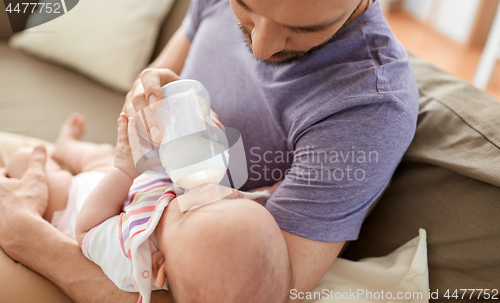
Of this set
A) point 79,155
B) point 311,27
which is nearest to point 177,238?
point 311,27

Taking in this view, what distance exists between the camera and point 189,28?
4.57 ft

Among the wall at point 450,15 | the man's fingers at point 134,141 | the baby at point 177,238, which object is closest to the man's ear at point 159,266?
the baby at point 177,238

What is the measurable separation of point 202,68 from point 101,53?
0.65m

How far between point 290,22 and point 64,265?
81cm

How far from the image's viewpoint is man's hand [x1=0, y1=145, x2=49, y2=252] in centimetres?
91

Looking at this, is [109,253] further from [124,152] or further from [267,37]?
[267,37]

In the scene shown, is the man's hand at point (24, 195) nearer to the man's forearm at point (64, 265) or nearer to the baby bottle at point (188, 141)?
the man's forearm at point (64, 265)

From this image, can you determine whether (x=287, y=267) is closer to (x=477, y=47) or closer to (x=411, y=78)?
(x=411, y=78)

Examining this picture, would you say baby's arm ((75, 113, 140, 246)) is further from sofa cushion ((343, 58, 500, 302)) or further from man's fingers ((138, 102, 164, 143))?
sofa cushion ((343, 58, 500, 302))

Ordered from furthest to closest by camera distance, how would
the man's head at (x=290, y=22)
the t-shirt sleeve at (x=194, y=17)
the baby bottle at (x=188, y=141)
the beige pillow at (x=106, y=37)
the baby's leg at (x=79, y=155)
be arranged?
the beige pillow at (x=106, y=37), the t-shirt sleeve at (x=194, y=17), the baby's leg at (x=79, y=155), the baby bottle at (x=188, y=141), the man's head at (x=290, y=22)

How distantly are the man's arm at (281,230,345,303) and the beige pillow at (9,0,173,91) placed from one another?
45.5 inches

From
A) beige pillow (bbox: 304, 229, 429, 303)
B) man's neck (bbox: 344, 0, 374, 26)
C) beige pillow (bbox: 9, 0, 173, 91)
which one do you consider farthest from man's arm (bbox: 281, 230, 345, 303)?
beige pillow (bbox: 9, 0, 173, 91)

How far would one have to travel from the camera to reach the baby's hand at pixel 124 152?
86 centimetres

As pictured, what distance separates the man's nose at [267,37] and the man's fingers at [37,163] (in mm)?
754
